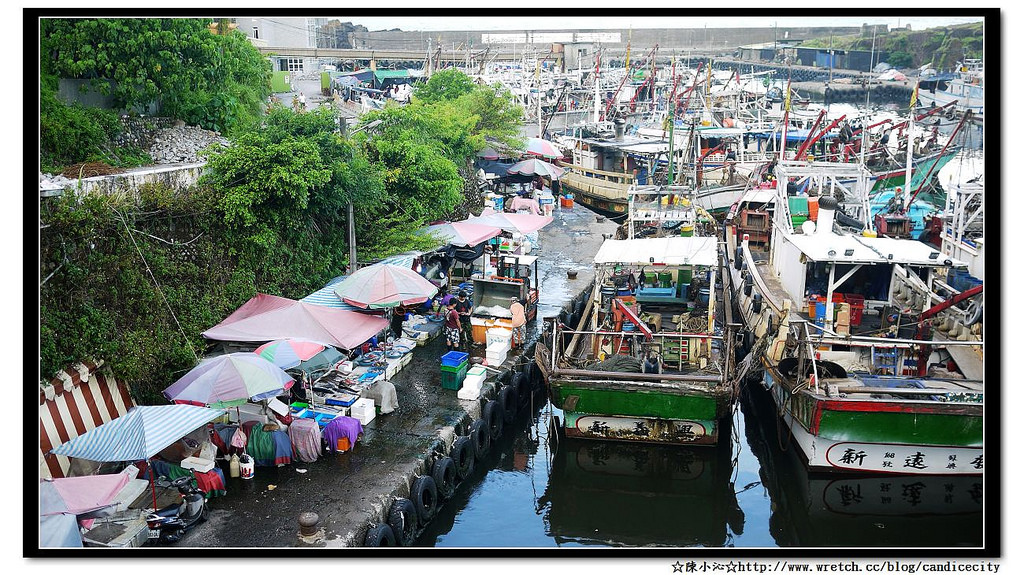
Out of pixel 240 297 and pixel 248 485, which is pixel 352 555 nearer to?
pixel 248 485

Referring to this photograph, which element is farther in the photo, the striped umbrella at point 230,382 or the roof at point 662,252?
the roof at point 662,252

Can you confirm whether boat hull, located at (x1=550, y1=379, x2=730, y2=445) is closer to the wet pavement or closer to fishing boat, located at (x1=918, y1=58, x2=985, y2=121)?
the wet pavement

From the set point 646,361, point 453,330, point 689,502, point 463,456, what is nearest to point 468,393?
point 463,456

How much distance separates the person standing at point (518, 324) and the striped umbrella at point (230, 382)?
16.6 feet

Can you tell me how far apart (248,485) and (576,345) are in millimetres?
5786

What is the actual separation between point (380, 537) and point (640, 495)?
165 inches

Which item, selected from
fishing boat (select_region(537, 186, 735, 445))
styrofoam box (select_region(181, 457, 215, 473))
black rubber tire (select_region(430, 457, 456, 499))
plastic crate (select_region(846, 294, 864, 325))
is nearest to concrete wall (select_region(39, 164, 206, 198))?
styrofoam box (select_region(181, 457, 215, 473))

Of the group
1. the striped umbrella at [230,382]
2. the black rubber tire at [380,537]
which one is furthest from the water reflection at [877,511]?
the striped umbrella at [230,382]

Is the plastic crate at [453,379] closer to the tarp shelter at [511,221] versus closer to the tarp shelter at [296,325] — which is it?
the tarp shelter at [296,325]

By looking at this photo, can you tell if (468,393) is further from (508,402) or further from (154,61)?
(154,61)

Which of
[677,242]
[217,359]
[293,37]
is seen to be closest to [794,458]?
[677,242]

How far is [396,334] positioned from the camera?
1456 centimetres

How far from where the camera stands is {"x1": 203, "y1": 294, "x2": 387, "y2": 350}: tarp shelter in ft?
36.8

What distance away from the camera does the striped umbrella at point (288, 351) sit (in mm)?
10211
